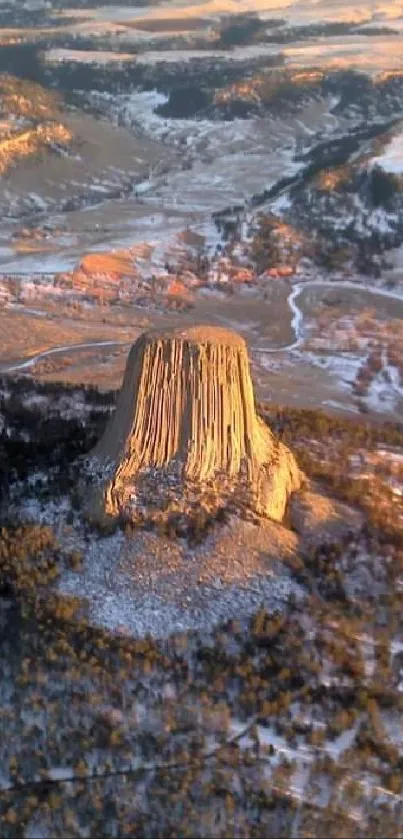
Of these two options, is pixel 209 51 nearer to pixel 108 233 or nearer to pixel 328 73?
pixel 328 73

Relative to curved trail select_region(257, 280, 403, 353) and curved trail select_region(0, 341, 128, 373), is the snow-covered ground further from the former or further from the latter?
curved trail select_region(0, 341, 128, 373)

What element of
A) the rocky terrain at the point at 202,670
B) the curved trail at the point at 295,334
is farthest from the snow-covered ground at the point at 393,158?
the rocky terrain at the point at 202,670

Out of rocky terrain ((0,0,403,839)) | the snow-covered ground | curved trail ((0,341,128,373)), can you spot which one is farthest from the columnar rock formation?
the snow-covered ground

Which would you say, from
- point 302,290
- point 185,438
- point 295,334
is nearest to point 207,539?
point 185,438

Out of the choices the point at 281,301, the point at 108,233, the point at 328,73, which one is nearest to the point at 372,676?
the point at 281,301

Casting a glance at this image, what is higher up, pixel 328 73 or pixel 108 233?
pixel 328 73

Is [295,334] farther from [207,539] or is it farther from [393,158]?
[393,158]
